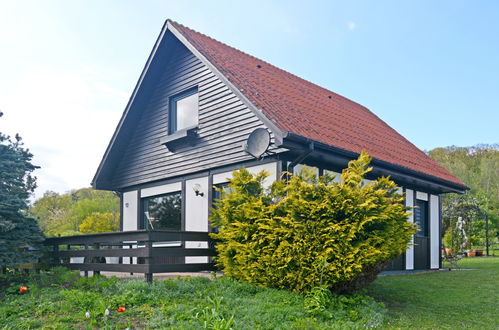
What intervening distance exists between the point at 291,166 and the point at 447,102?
1403cm

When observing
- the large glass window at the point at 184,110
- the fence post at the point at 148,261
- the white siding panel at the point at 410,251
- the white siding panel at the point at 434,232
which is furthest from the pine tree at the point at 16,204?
the white siding panel at the point at 434,232

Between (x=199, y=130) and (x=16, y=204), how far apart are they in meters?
4.47

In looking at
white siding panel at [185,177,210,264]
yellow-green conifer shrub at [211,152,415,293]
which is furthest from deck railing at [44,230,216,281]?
white siding panel at [185,177,210,264]

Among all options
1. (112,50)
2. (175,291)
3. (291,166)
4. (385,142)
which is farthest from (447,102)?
(175,291)

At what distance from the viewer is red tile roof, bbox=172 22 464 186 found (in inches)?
391

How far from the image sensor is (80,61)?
10023 mm

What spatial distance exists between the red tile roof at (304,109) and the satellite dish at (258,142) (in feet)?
1.12

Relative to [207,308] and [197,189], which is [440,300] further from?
[197,189]

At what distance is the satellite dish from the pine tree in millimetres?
3852

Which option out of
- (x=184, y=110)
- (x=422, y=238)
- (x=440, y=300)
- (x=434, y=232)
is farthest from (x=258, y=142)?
(x=434, y=232)

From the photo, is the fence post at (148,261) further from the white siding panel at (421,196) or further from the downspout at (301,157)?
the white siding panel at (421,196)

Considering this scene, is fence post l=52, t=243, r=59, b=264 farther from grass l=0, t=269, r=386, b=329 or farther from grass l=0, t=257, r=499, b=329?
grass l=0, t=269, r=386, b=329

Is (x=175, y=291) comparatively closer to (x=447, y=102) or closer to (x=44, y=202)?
(x=447, y=102)

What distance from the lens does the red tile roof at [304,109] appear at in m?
9.93
